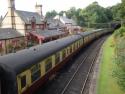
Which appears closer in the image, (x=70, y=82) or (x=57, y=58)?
(x=70, y=82)

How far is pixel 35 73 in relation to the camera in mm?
15562

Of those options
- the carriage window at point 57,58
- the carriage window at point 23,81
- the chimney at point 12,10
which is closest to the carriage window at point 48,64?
the carriage window at point 57,58

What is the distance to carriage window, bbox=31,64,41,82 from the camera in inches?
590

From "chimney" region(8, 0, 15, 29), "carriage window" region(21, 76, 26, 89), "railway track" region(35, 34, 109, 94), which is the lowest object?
"railway track" region(35, 34, 109, 94)

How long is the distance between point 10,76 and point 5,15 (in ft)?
154

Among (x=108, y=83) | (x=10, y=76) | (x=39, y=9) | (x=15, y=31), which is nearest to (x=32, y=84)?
(x=10, y=76)

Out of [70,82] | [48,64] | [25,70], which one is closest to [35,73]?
[25,70]

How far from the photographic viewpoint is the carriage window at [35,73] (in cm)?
1499

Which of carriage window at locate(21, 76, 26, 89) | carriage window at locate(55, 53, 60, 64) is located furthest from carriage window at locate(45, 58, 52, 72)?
carriage window at locate(21, 76, 26, 89)

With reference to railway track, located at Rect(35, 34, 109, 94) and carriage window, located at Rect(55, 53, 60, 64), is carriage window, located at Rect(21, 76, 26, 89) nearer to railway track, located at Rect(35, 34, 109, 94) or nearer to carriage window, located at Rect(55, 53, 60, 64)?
railway track, located at Rect(35, 34, 109, 94)

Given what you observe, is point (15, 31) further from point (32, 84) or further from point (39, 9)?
point (32, 84)

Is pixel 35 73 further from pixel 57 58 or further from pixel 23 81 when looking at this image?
pixel 57 58

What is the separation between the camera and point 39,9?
72.0 meters

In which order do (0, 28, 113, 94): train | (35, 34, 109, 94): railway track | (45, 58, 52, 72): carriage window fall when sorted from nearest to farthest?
(0, 28, 113, 94): train
(45, 58, 52, 72): carriage window
(35, 34, 109, 94): railway track
